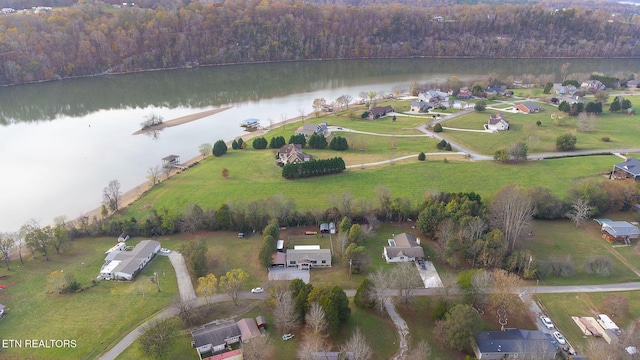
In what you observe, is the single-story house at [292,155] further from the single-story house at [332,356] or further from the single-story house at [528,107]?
the single-story house at [528,107]

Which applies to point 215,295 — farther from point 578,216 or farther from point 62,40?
point 62,40

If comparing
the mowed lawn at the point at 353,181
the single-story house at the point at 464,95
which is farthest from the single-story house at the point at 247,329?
the single-story house at the point at 464,95

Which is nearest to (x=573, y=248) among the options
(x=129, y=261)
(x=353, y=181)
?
(x=353, y=181)

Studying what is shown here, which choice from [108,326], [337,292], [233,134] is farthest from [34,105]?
[337,292]

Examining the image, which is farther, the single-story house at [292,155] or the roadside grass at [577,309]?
the single-story house at [292,155]

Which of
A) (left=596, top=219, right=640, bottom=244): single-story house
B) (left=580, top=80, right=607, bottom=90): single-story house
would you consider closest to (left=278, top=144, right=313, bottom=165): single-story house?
(left=596, top=219, right=640, bottom=244): single-story house

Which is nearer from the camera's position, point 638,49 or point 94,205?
point 94,205

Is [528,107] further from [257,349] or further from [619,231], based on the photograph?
[257,349]
